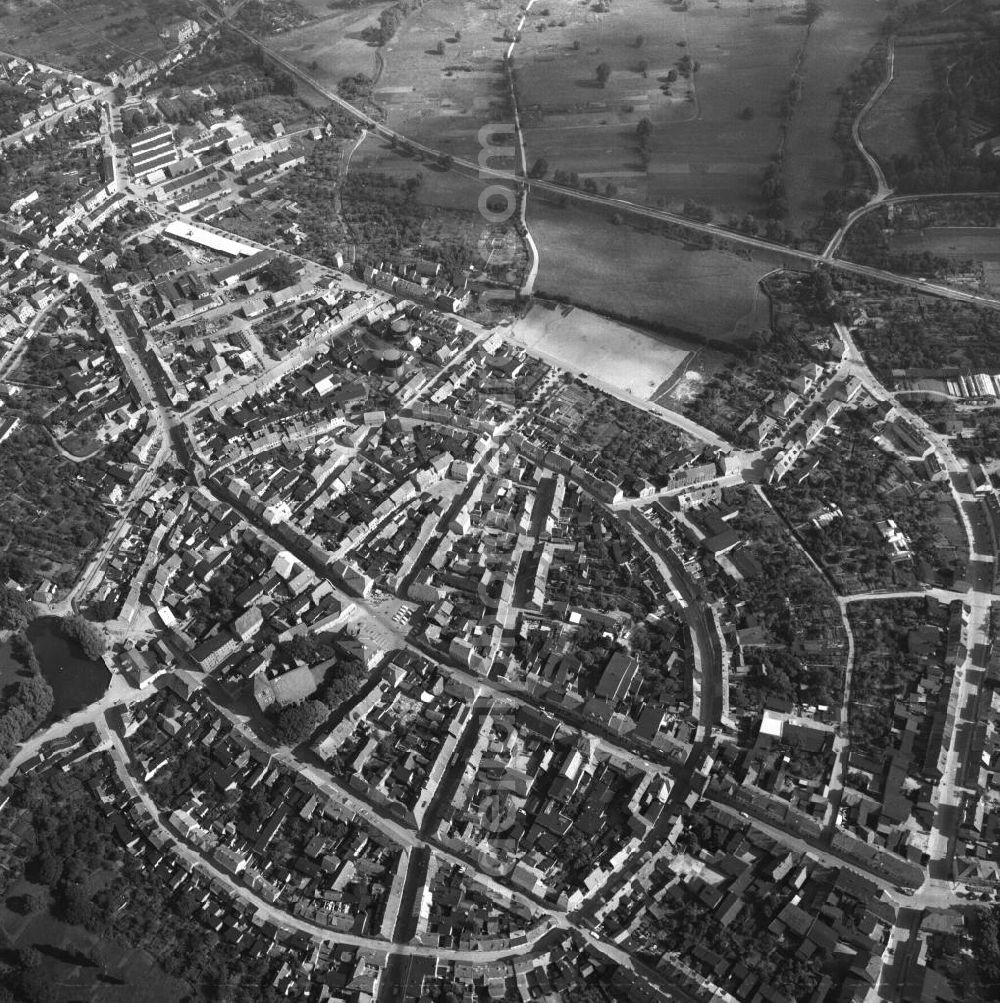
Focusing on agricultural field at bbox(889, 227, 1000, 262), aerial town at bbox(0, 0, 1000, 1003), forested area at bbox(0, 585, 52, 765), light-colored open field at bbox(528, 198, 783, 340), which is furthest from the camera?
agricultural field at bbox(889, 227, 1000, 262)

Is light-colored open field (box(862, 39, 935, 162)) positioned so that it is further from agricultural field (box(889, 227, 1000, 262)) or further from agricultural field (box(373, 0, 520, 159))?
agricultural field (box(373, 0, 520, 159))

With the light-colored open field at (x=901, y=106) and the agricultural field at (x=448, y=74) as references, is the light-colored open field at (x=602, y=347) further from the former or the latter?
the light-colored open field at (x=901, y=106)

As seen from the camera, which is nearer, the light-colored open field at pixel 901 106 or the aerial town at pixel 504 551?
the aerial town at pixel 504 551

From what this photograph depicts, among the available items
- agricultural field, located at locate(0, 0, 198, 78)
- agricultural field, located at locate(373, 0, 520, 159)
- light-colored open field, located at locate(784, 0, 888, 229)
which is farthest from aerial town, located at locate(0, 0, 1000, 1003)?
agricultural field, located at locate(0, 0, 198, 78)

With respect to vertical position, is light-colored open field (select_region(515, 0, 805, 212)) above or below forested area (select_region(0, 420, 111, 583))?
above

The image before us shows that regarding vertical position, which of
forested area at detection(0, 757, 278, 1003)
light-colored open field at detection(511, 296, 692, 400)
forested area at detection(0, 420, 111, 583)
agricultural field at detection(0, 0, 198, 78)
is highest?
agricultural field at detection(0, 0, 198, 78)

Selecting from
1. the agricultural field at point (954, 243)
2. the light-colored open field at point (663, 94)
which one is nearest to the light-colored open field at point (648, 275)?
the light-colored open field at point (663, 94)

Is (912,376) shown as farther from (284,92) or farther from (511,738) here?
(284,92)
